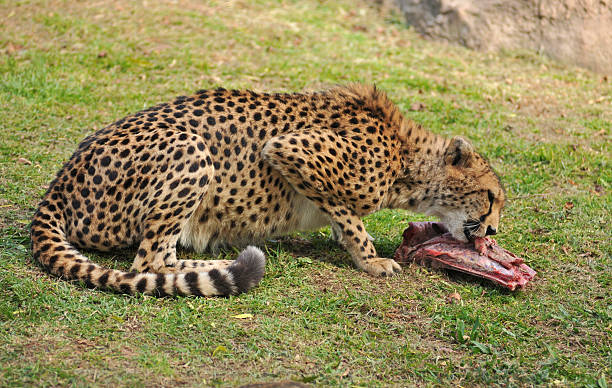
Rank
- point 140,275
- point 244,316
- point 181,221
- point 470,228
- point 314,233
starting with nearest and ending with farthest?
point 244,316 → point 140,275 → point 181,221 → point 470,228 → point 314,233

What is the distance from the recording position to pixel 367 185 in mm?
5258

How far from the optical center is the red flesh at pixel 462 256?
512 cm

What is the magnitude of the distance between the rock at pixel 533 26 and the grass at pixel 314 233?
0.37 metres

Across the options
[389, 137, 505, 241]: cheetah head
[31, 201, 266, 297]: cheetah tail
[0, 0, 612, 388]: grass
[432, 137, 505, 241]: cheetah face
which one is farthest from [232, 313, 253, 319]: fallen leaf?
[432, 137, 505, 241]: cheetah face

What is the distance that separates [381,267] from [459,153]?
118cm

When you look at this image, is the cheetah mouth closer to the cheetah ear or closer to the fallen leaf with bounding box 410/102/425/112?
the cheetah ear

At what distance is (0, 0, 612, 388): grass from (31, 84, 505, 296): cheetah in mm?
216

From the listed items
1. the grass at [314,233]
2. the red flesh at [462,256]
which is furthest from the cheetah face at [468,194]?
the grass at [314,233]

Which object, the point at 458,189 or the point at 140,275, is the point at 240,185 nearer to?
the point at 140,275

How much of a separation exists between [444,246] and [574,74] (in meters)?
6.49

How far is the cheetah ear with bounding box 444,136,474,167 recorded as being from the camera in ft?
18.0

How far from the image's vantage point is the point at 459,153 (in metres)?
5.55

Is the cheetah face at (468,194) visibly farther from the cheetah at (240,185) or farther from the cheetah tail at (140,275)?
the cheetah tail at (140,275)

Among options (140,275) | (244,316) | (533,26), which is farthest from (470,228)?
(533,26)
